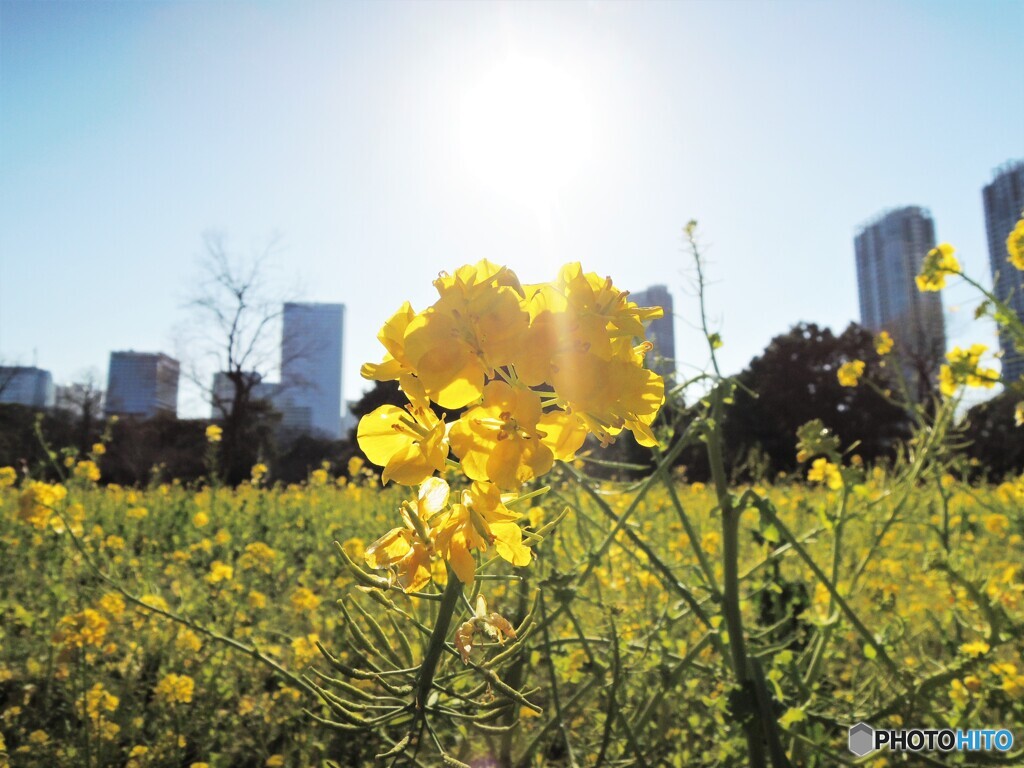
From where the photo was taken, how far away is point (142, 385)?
24891 millimetres

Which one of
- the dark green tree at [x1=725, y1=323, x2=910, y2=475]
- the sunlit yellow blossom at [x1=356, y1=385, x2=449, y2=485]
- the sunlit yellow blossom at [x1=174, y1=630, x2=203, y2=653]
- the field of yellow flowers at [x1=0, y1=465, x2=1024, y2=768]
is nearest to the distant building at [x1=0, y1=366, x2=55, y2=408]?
the field of yellow flowers at [x1=0, y1=465, x2=1024, y2=768]

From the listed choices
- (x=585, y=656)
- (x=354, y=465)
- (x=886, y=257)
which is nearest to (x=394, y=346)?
(x=585, y=656)

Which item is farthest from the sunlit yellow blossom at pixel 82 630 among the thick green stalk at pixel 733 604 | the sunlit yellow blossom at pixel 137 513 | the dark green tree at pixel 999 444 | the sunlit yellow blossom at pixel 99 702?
the dark green tree at pixel 999 444

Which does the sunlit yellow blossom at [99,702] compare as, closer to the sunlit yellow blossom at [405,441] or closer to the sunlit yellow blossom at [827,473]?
the sunlit yellow blossom at [405,441]

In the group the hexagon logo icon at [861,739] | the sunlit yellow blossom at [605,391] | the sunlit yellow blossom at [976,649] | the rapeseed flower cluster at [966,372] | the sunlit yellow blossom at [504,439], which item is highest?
the rapeseed flower cluster at [966,372]

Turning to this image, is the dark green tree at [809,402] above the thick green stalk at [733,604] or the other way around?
above

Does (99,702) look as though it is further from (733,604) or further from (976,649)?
(976,649)

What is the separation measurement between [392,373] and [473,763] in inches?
65.5

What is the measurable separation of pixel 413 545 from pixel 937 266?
2.65 metres

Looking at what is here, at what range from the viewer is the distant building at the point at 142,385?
75.5 feet

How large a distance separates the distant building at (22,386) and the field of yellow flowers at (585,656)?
17.7 metres

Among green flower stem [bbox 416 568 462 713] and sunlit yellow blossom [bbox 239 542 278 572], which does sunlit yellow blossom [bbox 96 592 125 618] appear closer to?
sunlit yellow blossom [bbox 239 542 278 572]

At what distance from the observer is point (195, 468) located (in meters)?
21.1

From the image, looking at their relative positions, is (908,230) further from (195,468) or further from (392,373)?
(392,373)
